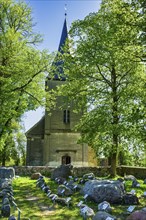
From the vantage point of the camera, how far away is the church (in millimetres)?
29891

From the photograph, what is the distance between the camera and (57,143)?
98.8 feet

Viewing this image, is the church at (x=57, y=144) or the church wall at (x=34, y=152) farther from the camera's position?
the church wall at (x=34, y=152)

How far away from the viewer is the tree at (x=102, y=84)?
17047mm

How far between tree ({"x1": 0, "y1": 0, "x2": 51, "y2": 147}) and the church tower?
652 cm

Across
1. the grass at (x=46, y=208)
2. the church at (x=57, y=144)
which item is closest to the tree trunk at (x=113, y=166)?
the grass at (x=46, y=208)

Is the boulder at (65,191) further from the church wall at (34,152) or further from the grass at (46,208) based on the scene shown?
the church wall at (34,152)

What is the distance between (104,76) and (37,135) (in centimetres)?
1298

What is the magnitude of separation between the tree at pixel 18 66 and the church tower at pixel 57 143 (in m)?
6.52

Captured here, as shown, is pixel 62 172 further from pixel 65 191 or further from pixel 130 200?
pixel 130 200

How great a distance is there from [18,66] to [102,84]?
6.35 meters

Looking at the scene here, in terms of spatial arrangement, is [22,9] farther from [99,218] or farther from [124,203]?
[99,218]

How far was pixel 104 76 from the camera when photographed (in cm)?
2162

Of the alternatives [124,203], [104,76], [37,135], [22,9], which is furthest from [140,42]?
[37,135]

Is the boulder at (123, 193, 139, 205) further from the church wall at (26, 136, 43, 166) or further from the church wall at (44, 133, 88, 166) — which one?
the church wall at (26, 136, 43, 166)
